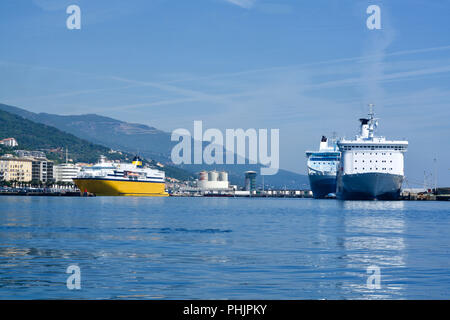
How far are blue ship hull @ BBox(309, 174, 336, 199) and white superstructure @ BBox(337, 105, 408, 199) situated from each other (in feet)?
126

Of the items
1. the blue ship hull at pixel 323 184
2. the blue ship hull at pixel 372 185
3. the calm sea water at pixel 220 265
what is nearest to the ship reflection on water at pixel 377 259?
the calm sea water at pixel 220 265

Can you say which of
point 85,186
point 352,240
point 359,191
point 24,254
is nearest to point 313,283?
point 24,254

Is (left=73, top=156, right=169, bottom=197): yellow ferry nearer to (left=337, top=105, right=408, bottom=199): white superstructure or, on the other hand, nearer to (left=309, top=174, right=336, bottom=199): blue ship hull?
(left=309, top=174, right=336, bottom=199): blue ship hull

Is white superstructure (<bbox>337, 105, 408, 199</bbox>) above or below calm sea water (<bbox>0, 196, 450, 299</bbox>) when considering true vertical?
above

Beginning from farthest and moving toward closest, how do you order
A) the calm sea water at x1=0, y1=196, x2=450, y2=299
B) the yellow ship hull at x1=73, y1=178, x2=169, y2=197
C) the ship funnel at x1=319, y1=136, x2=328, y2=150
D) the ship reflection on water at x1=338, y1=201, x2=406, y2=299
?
the ship funnel at x1=319, y1=136, x2=328, y2=150 < the yellow ship hull at x1=73, y1=178, x2=169, y2=197 < the ship reflection on water at x1=338, y1=201, x2=406, y2=299 < the calm sea water at x1=0, y1=196, x2=450, y2=299

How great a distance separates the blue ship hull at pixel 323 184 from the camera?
152 metres

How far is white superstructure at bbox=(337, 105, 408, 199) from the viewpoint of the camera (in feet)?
349

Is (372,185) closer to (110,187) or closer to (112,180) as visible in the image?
(112,180)

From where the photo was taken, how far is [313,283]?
1817 cm

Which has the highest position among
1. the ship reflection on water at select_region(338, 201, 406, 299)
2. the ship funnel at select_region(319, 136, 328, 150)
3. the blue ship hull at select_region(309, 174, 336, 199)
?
the ship funnel at select_region(319, 136, 328, 150)

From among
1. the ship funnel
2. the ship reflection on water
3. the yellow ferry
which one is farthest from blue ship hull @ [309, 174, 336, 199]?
the ship reflection on water

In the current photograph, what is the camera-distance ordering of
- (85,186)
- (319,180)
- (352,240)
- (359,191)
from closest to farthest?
(352,240) → (359,191) → (319,180) → (85,186)
